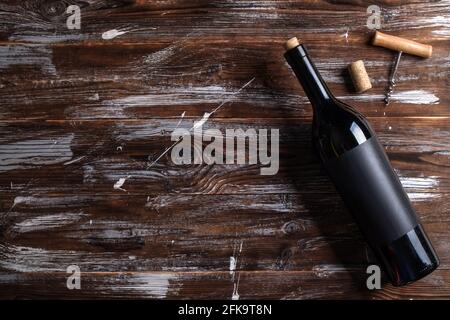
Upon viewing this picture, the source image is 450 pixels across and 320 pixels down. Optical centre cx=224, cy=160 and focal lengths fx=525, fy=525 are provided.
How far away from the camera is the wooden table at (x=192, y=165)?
128 cm

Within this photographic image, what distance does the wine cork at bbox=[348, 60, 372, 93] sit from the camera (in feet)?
4.10

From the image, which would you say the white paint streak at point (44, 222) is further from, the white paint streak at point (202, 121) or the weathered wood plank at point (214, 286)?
the white paint streak at point (202, 121)

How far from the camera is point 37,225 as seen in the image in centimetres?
132

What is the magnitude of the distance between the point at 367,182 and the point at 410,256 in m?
0.19

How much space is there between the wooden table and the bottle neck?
0.12 meters

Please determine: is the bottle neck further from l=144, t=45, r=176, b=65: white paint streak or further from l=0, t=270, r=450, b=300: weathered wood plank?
l=0, t=270, r=450, b=300: weathered wood plank

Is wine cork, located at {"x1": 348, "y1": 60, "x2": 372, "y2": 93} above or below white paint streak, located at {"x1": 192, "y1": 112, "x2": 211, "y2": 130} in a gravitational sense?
above

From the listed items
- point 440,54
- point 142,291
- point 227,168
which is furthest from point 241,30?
point 142,291

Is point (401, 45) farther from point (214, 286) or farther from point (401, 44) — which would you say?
point (214, 286)

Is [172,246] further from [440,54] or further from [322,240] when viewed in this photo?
[440,54]

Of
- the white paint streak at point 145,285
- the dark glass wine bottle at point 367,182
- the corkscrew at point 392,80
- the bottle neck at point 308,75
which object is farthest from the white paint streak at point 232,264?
the corkscrew at point 392,80

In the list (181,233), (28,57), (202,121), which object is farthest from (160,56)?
(181,233)

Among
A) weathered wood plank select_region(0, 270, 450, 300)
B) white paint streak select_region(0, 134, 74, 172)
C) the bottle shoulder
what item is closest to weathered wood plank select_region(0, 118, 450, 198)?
white paint streak select_region(0, 134, 74, 172)

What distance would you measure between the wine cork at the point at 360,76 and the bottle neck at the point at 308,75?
123 mm
